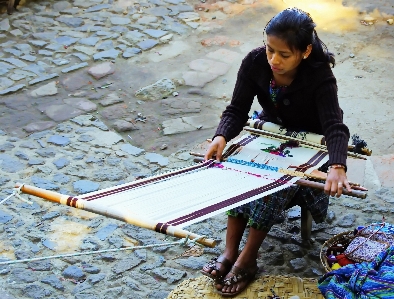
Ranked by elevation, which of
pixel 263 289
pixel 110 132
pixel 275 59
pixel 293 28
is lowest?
pixel 110 132

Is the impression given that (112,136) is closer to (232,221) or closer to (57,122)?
(57,122)

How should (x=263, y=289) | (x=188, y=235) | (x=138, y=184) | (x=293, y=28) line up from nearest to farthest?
(x=188, y=235)
(x=138, y=184)
(x=293, y=28)
(x=263, y=289)

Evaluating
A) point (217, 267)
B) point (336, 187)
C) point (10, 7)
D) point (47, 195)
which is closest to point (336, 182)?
point (336, 187)

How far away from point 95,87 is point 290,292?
113 inches

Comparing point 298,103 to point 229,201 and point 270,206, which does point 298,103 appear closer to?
point 270,206

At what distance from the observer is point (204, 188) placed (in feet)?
7.86

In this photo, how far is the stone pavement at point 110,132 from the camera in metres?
2.95

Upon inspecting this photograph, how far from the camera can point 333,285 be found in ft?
7.63

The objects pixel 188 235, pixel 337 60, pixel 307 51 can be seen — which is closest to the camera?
pixel 188 235

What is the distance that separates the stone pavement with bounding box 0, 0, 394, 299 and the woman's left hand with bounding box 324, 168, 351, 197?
0.64m

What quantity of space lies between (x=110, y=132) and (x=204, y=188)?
6.72ft

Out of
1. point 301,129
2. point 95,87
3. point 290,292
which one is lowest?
point 95,87

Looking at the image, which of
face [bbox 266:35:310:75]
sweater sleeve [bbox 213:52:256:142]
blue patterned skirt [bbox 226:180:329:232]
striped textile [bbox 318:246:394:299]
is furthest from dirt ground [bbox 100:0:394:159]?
striped textile [bbox 318:246:394:299]

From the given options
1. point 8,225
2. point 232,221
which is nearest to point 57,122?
point 8,225
